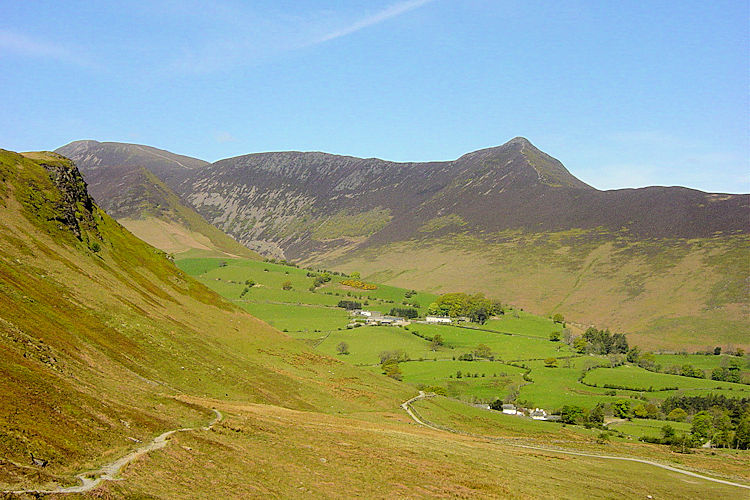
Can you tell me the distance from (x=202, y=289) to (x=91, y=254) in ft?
138

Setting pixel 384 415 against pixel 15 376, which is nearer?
pixel 15 376

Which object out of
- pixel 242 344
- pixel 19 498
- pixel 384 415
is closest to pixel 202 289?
pixel 242 344

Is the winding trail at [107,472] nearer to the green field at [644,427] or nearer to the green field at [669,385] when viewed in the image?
the green field at [644,427]

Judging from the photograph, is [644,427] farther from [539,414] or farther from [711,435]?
[539,414]

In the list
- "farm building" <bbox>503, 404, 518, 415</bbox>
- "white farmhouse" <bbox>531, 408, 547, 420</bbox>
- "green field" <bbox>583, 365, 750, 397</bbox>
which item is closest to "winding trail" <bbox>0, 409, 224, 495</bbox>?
"farm building" <bbox>503, 404, 518, 415</bbox>

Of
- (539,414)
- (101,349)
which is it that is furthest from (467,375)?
(101,349)

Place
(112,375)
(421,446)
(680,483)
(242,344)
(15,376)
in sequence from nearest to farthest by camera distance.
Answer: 1. (15,376)
2. (112,375)
3. (421,446)
4. (680,483)
5. (242,344)

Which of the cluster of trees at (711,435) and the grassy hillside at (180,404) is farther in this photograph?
the cluster of trees at (711,435)

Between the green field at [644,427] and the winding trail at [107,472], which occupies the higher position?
the winding trail at [107,472]

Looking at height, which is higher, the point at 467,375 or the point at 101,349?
the point at 101,349

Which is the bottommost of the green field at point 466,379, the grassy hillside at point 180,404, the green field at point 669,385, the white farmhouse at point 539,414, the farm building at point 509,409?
the white farmhouse at point 539,414

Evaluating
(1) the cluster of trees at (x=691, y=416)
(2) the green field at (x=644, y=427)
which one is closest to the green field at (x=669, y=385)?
(1) the cluster of trees at (x=691, y=416)

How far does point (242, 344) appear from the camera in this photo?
12006 centimetres

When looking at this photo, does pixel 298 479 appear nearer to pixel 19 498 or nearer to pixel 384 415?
pixel 19 498
